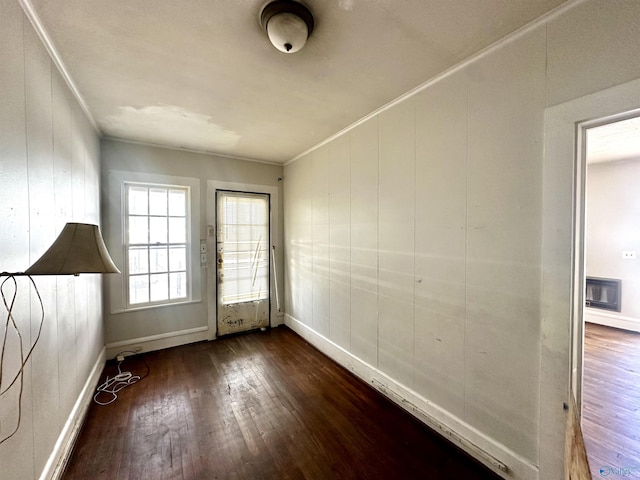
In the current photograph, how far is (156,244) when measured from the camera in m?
3.35

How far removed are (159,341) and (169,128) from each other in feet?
8.48

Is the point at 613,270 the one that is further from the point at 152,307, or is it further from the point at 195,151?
the point at 152,307

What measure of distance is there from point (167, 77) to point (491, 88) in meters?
2.16

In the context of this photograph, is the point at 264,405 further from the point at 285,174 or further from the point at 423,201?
the point at 285,174

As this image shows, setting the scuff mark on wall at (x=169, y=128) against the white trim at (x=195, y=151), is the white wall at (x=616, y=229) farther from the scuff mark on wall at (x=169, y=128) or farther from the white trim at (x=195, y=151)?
the scuff mark on wall at (x=169, y=128)

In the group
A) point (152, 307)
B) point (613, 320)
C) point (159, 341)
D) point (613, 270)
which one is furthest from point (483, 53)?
point (613, 320)

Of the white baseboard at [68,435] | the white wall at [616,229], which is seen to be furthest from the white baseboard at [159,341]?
the white wall at [616,229]

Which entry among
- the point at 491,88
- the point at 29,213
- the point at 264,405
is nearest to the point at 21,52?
the point at 29,213

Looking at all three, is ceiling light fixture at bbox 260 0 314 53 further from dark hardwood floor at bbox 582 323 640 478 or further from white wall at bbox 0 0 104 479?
dark hardwood floor at bbox 582 323 640 478

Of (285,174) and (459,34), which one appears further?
(285,174)

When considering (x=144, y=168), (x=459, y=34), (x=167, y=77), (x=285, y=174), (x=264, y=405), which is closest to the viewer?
(x=459, y=34)

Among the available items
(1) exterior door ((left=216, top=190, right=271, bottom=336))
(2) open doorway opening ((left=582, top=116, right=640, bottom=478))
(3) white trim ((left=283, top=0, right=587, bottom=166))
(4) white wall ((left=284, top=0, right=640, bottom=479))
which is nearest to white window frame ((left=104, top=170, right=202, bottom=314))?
(1) exterior door ((left=216, top=190, right=271, bottom=336))

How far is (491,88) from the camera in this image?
1591mm

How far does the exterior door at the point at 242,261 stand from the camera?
148 inches
